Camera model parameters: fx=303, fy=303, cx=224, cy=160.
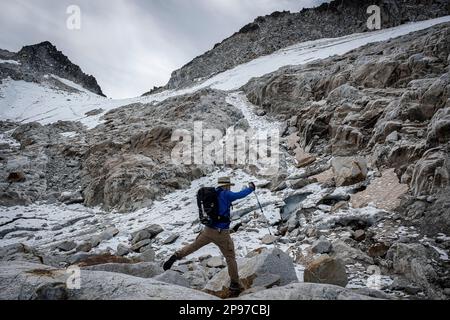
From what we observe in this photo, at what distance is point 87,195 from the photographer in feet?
56.7

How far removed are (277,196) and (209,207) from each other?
6.67m

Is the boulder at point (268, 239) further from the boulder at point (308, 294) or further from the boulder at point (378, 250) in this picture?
the boulder at point (308, 294)

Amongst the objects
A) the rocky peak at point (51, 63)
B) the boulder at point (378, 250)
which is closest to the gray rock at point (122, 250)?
the boulder at point (378, 250)

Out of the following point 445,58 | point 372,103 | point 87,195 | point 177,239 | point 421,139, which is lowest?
point 177,239

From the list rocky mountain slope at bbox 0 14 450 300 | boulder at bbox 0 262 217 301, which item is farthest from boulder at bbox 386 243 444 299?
boulder at bbox 0 262 217 301

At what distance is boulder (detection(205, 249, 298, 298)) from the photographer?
575cm

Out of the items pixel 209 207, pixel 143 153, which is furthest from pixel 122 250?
pixel 143 153

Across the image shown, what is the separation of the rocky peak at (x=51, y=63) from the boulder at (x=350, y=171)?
2503 inches

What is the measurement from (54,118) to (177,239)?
27.7 m

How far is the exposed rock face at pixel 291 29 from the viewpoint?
44.0 m

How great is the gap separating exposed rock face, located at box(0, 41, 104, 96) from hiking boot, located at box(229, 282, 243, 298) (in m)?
56.9
